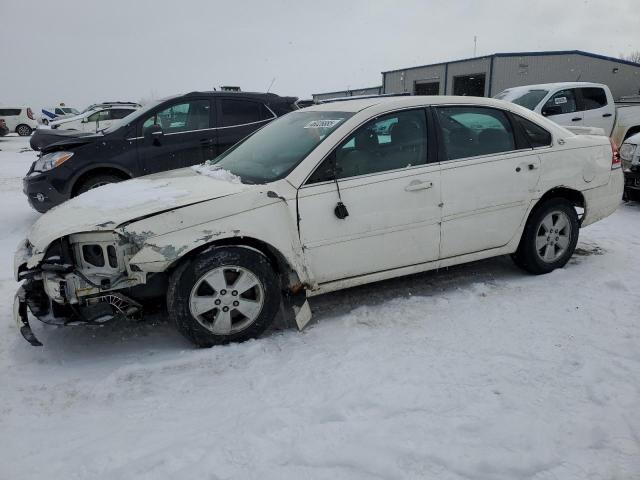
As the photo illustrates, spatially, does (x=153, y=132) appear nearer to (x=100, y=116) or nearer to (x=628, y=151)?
(x=628, y=151)

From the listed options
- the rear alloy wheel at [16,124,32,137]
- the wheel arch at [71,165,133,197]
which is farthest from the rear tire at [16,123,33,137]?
the wheel arch at [71,165,133,197]

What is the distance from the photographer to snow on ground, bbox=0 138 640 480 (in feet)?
7.56

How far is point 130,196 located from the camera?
3.55 meters

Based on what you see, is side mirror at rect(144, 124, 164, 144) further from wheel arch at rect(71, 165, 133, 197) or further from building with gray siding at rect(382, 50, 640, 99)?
building with gray siding at rect(382, 50, 640, 99)

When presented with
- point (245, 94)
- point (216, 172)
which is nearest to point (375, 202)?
point (216, 172)

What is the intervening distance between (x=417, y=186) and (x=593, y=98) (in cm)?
894

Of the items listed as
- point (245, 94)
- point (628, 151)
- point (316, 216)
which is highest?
point (245, 94)

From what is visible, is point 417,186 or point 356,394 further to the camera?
point 417,186

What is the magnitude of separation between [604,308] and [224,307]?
2917mm

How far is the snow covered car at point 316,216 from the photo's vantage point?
3168mm

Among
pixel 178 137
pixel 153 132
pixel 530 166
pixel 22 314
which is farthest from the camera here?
pixel 178 137

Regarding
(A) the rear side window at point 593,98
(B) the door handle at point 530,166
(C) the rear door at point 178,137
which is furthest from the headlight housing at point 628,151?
(C) the rear door at point 178,137

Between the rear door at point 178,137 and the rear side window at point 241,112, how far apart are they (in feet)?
0.73

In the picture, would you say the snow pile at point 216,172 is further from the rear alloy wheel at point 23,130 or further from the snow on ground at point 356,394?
the rear alloy wheel at point 23,130
